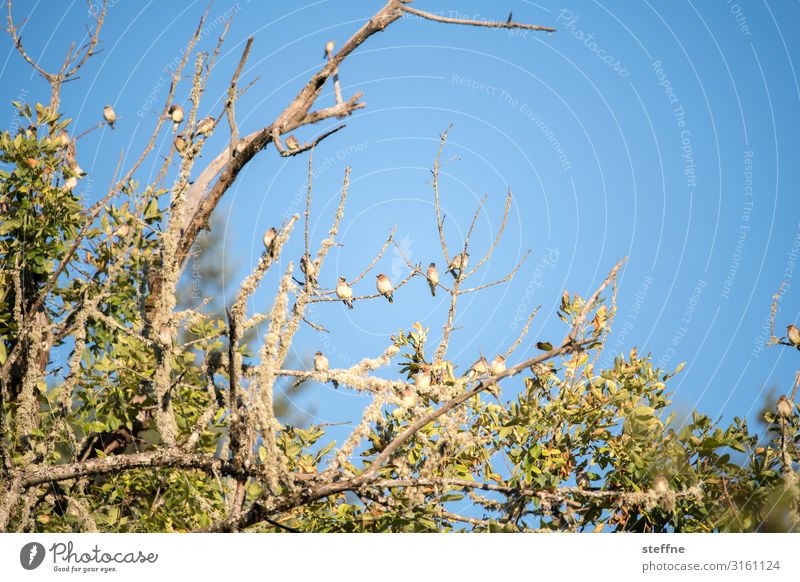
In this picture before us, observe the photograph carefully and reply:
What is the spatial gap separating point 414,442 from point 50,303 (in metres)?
2.65

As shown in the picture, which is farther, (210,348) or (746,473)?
(210,348)

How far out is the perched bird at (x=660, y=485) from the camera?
3.68m

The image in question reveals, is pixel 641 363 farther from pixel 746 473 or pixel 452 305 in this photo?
pixel 452 305

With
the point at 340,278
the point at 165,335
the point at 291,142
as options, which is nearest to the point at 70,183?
the point at 291,142

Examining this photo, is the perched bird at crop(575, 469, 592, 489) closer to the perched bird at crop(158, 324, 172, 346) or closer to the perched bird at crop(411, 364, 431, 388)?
the perched bird at crop(411, 364, 431, 388)

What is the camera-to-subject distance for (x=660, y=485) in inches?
148

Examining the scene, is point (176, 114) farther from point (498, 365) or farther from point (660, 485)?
point (660, 485)

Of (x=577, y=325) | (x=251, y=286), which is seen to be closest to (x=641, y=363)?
(x=577, y=325)

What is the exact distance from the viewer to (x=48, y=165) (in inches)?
208
